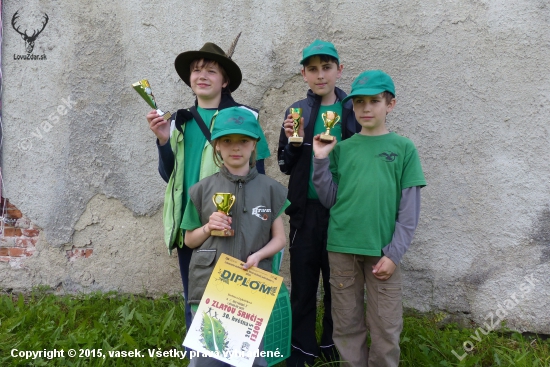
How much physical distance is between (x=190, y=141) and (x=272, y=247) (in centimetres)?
85

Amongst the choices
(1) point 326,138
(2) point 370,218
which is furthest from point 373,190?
(1) point 326,138

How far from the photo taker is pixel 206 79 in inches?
108

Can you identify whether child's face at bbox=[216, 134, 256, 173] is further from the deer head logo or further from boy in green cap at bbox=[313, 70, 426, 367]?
the deer head logo

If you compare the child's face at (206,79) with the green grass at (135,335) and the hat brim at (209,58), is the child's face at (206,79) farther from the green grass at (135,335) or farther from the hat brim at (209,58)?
the green grass at (135,335)

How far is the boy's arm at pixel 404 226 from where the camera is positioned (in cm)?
245

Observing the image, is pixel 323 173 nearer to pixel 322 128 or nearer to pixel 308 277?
pixel 322 128

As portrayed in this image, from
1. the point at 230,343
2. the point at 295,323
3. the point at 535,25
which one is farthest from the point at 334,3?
the point at 230,343

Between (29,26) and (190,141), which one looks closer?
(190,141)

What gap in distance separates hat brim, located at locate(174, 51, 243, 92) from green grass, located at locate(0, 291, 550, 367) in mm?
1870

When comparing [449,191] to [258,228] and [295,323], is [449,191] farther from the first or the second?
[258,228]

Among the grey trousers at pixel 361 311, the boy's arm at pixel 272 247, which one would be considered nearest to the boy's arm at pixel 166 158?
the boy's arm at pixel 272 247

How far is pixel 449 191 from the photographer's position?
136 inches

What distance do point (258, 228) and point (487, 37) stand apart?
236 centimetres

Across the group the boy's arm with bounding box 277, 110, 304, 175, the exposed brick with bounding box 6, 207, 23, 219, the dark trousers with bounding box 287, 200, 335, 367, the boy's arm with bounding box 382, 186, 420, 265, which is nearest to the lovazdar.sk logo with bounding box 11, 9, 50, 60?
the exposed brick with bounding box 6, 207, 23, 219
